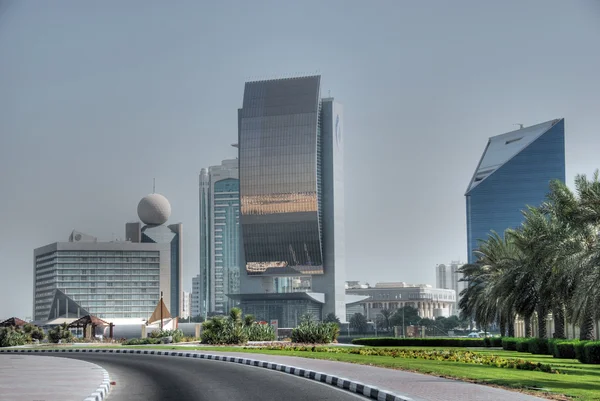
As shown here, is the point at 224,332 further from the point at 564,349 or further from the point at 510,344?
the point at 564,349

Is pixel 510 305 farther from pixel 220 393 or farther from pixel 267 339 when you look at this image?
pixel 220 393

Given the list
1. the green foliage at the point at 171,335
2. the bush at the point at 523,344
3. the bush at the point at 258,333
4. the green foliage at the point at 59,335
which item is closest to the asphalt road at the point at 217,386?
the bush at the point at 523,344

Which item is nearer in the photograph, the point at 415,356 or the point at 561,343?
the point at 415,356

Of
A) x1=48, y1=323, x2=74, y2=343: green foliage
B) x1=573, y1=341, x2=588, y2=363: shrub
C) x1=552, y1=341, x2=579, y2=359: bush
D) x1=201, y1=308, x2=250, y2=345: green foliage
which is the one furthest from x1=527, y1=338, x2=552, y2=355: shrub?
x1=48, y1=323, x2=74, y2=343: green foliage

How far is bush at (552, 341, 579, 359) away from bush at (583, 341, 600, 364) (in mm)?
4309

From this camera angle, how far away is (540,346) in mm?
55906

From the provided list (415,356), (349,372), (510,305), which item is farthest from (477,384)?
(510,305)

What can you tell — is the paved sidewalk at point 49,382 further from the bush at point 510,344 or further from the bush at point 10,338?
the bush at point 10,338

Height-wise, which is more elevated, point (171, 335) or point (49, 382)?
point (171, 335)

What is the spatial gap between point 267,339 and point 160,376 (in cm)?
5345

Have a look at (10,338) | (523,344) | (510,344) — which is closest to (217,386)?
(523,344)

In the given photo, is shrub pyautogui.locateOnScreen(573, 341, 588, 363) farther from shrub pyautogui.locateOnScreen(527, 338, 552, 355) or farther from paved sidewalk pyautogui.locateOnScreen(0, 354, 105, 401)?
paved sidewalk pyautogui.locateOnScreen(0, 354, 105, 401)

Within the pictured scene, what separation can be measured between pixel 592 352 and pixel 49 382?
78.0 feet

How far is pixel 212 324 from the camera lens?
264 ft
